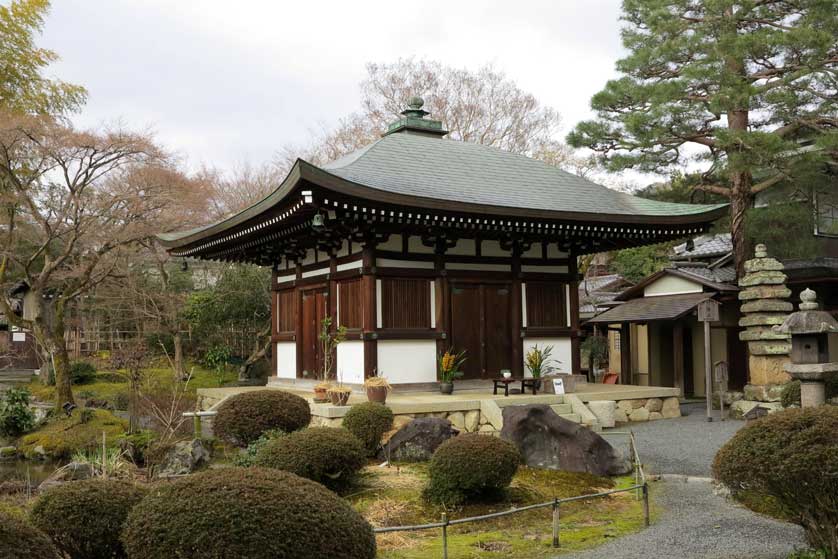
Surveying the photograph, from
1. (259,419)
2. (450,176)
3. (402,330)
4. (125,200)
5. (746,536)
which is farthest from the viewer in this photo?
(125,200)

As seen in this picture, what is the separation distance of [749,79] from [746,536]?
11.9m

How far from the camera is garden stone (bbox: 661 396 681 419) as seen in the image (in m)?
14.0

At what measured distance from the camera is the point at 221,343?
80.9ft

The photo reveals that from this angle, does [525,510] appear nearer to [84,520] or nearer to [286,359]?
[84,520]

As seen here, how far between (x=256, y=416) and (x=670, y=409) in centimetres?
815

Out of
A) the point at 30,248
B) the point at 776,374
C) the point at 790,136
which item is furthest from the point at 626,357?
the point at 30,248

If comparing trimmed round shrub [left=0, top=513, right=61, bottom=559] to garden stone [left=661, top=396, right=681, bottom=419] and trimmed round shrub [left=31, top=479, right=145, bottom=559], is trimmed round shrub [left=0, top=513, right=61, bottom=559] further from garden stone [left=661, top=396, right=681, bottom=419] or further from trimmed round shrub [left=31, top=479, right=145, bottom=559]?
garden stone [left=661, top=396, right=681, bottom=419]

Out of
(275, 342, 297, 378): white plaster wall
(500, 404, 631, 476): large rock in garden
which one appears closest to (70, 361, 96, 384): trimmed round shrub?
(275, 342, 297, 378): white plaster wall

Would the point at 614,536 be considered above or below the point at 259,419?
below

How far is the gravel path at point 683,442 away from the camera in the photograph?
9.42 metres

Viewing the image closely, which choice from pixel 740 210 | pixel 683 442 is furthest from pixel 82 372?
pixel 740 210

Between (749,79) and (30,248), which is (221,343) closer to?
(30,248)

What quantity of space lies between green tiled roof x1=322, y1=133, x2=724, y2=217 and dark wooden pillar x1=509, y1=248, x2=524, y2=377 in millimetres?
1305

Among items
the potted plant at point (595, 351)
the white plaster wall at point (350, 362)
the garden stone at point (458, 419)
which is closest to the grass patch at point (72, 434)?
the white plaster wall at point (350, 362)
